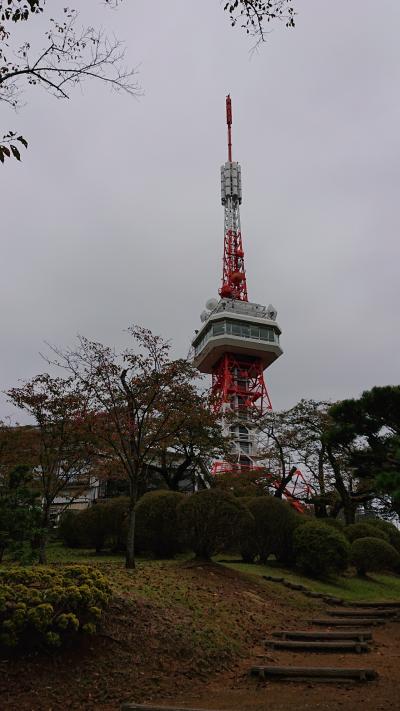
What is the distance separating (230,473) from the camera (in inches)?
1006

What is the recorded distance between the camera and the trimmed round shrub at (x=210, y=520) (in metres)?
12.4

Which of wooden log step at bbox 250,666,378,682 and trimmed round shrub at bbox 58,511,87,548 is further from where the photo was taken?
trimmed round shrub at bbox 58,511,87,548

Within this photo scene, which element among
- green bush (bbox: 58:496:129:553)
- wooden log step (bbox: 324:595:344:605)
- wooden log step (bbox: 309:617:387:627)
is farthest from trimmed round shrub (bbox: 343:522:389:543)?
wooden log step (bbox: 309:617:387:627)

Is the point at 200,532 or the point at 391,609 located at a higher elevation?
the point at 200,532

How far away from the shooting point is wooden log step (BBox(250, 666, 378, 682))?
622cm

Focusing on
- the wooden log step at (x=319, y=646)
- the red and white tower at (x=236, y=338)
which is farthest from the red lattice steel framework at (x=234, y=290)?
the wooden log step at (x=319, y=646)

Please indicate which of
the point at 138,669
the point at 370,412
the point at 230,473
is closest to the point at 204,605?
the point at 138,669

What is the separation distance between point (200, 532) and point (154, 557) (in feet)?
11.1

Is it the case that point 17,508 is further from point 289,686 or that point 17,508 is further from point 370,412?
point 370,412

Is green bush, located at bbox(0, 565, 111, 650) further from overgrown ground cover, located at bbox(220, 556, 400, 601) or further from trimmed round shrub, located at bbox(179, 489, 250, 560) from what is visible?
overgrown ground cover, located at bbox(220, 556, 400, 601)

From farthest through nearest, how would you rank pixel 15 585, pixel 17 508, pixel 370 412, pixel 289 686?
pixel 370 412 < pixel 17 508 < pixel 15 585 < pixel 289 686

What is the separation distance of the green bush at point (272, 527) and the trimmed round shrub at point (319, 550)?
1.25ft

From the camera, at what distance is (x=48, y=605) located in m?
6.10

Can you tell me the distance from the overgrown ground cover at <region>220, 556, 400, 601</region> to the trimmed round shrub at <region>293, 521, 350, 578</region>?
0.34 metres
